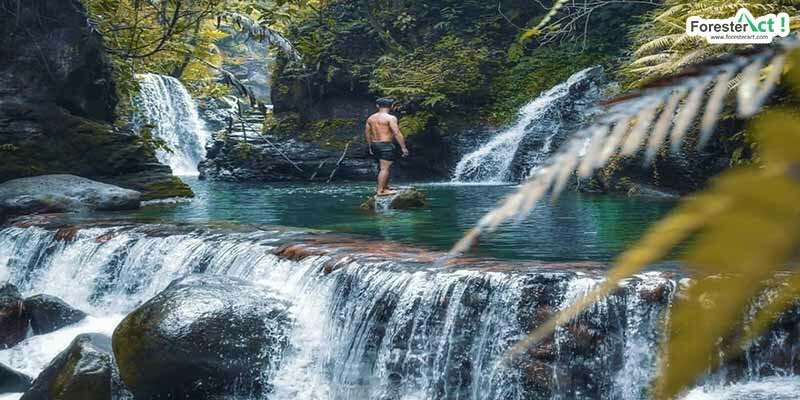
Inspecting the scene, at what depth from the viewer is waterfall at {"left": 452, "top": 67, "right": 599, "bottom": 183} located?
20.7 m

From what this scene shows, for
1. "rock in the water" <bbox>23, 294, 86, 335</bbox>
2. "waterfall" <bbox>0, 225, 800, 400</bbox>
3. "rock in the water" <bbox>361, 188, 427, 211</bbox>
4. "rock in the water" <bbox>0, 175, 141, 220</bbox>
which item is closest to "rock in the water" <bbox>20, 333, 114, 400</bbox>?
"waterfall" <bbox>0, 225, 800, 400</bbox>

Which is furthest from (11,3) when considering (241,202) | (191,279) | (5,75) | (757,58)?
(757,58)

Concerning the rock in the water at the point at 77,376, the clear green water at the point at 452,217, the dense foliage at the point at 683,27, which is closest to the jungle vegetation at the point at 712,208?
the clear green water at the point at 452,217

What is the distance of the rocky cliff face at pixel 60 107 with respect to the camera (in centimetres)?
1517

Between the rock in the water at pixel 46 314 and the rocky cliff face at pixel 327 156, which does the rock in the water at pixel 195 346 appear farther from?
the rocky cliff face at pixel 327 156

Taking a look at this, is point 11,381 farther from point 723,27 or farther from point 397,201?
point 723,27

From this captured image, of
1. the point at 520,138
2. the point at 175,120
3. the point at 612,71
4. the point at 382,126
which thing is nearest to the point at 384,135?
the point at 382,126

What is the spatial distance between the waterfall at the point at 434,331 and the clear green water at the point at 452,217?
1.03 meters

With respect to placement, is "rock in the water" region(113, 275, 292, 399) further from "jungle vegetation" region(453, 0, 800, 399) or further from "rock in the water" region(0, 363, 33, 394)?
"jungle vegetation" region(453, 0, 800, 399)

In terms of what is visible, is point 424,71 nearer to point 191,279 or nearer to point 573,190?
point 573,190

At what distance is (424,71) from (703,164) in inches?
412

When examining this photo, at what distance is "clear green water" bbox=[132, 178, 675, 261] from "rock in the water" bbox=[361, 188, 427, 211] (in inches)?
11.3

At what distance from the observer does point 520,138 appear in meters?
21.1

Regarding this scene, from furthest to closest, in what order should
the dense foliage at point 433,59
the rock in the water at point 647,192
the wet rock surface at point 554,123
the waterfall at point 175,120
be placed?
1. the waterfall at point 175,120
2. the dense foliage at point 433,59
3. the wet rock surface at point 554,123
4. the rock in the water at point 647,192
